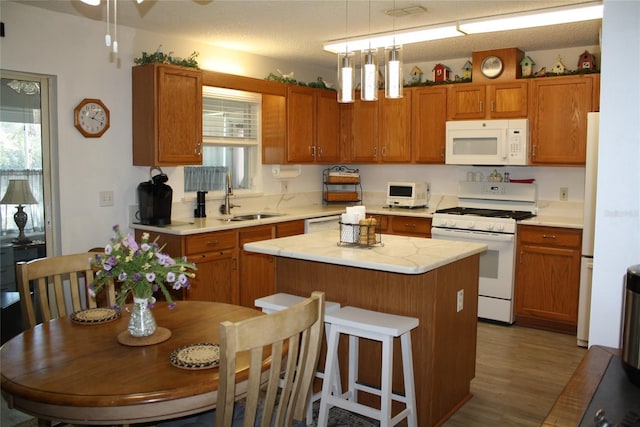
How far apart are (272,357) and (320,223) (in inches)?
149

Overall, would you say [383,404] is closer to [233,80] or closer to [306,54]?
[233,80]

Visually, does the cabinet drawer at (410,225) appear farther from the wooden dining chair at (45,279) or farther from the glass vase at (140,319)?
the glass vase at (140,319)

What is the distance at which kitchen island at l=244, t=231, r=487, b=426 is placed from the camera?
9.19 feet

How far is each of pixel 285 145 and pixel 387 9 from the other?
2.03 meters

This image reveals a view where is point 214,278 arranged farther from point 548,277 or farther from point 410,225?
point 548,277

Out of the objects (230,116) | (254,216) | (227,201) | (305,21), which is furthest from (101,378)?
(230,116)

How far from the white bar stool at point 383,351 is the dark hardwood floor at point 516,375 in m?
0.51

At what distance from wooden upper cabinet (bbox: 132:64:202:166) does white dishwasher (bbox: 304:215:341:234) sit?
1257 millimetres

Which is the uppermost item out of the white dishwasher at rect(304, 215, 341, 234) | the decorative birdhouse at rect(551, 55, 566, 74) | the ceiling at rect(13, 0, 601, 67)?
the ceiling at rect(13, 0, 601, 67)

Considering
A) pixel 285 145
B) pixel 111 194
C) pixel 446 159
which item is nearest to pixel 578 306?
pixel 446 159

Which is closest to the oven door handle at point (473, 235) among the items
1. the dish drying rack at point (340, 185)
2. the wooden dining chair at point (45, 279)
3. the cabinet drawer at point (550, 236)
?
the cabinet drawer at point (550, 236)

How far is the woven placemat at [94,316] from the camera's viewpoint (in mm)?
2279

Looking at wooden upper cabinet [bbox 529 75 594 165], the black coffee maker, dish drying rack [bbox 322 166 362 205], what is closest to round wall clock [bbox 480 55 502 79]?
wooden upper cabinet [bbox 529 75 594 165]

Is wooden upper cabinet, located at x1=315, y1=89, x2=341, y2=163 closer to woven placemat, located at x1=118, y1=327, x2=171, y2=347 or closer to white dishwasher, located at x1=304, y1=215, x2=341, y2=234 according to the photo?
white dishwasher, located at x1=304, y1=215, x2=341, y2=234
